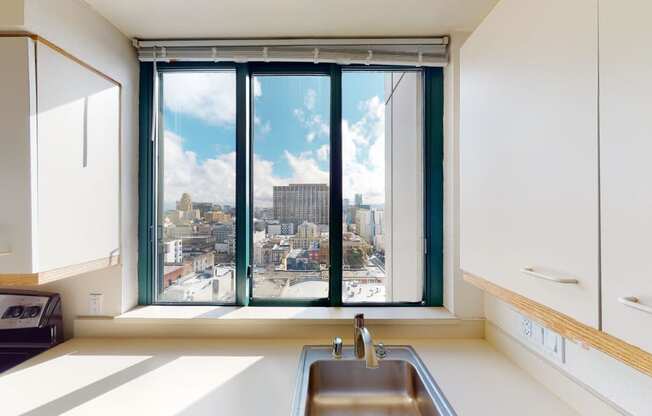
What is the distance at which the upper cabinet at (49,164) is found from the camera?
1093mm

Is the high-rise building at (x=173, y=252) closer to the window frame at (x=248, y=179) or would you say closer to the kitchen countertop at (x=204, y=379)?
the window frame at (x=248, y=179)

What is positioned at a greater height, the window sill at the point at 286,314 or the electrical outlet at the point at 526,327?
the electrical outlet at the point at 526,327

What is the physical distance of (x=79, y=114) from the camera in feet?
4.23

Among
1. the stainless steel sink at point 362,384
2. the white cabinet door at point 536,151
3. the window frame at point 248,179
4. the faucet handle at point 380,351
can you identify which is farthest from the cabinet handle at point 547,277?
the window frame at point 248,179

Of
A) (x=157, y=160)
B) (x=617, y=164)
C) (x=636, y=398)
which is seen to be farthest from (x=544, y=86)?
(x=157, y=160)

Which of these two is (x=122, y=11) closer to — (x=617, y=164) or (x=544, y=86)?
(x=544, y=86)

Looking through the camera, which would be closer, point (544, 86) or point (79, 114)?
point (544, 86)

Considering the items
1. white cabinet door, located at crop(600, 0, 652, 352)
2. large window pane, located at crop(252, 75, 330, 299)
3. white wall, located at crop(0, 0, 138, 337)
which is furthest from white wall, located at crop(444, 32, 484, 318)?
white wall, located at crop(0, 0, 138, 337)

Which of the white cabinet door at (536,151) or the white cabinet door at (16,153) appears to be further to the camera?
the white cabinet door at (16,153)

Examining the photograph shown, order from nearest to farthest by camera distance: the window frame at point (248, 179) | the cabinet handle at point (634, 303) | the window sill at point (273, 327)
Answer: the cabinet handle at point (634, 303) → the window sill at point (273, 327) → the window frame at point (248, 179)

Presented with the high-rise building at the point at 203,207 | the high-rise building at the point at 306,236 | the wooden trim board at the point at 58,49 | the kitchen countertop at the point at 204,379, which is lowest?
the kitchen countertop at the point at 204,379

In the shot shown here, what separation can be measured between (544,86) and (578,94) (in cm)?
11

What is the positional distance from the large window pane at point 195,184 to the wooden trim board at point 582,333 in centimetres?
137

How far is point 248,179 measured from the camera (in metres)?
1.79
